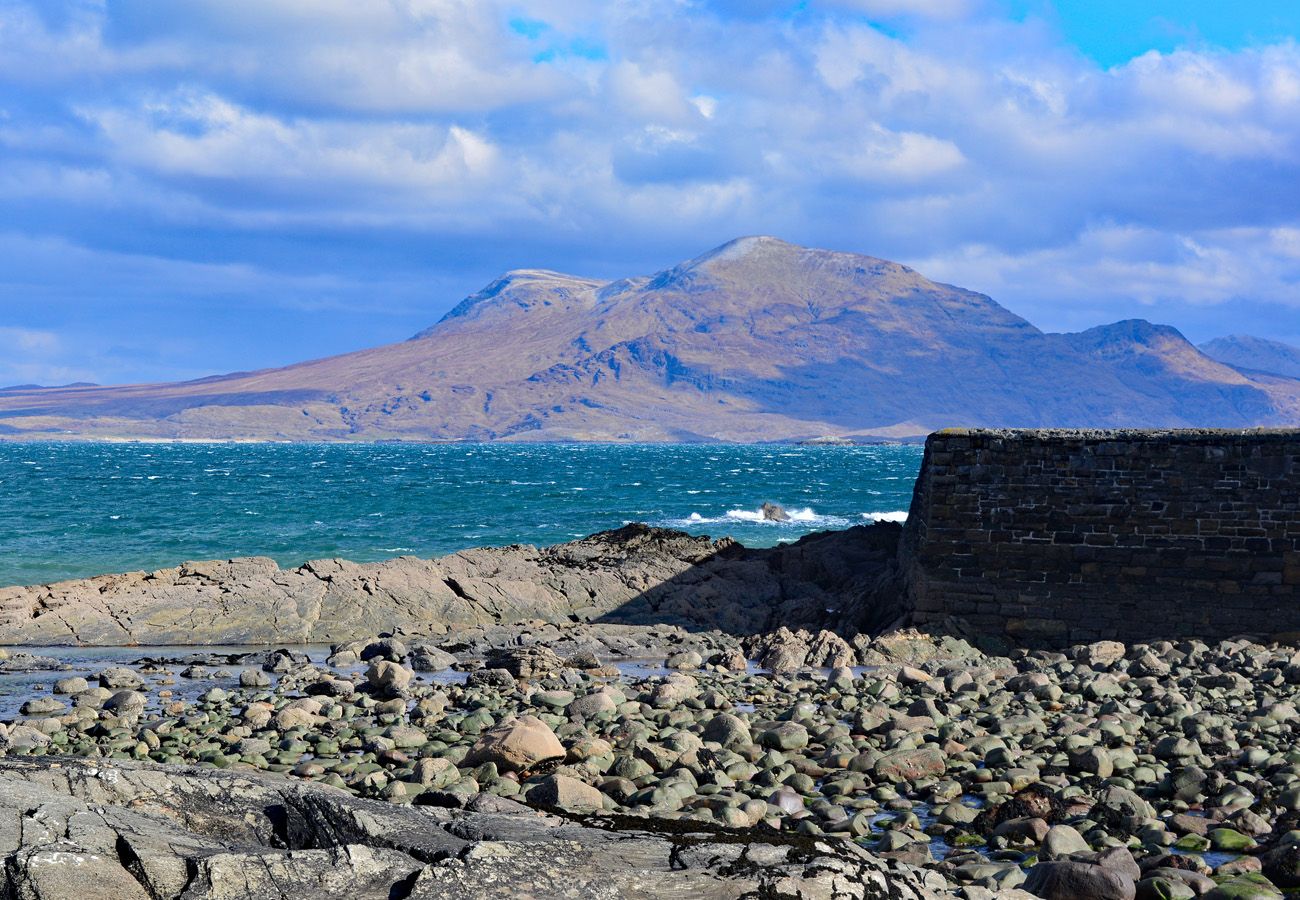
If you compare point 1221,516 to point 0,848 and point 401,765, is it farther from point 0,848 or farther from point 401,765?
point 0,848

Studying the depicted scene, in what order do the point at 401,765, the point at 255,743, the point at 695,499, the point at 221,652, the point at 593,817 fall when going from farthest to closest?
the point at 695,499, the point at 221,652, the point at 255,743, the point at 401,765, the point at 593,817

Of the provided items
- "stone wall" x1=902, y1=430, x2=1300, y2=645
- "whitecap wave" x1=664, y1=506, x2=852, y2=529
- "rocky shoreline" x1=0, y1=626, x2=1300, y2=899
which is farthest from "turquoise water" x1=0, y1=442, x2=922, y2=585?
"stone wall" x1=902, y1=430, x2=1300, y2=645

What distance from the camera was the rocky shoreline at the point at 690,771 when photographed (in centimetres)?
530

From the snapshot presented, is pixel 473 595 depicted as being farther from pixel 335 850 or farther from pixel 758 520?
pixel 758 520

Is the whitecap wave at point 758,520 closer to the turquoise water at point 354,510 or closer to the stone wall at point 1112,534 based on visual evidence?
the turquoise water at point 354,510

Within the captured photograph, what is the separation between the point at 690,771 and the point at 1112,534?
9.36m

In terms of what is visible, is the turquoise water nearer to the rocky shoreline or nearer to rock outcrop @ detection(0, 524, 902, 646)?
rock outcrop @ detection(0, 524, 902, 646)

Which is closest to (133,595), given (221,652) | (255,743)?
(221,652)

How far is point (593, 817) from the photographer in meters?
6.26

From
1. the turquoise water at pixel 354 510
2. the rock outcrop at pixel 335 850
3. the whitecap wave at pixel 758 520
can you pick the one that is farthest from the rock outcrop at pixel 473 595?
the whitecap wave at pixel 758 520

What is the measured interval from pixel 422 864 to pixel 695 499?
5419cm

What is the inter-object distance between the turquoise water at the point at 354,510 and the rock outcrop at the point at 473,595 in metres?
8.04

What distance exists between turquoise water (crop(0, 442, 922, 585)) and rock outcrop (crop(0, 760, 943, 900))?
23.0 meters

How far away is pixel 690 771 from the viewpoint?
9883 mm
